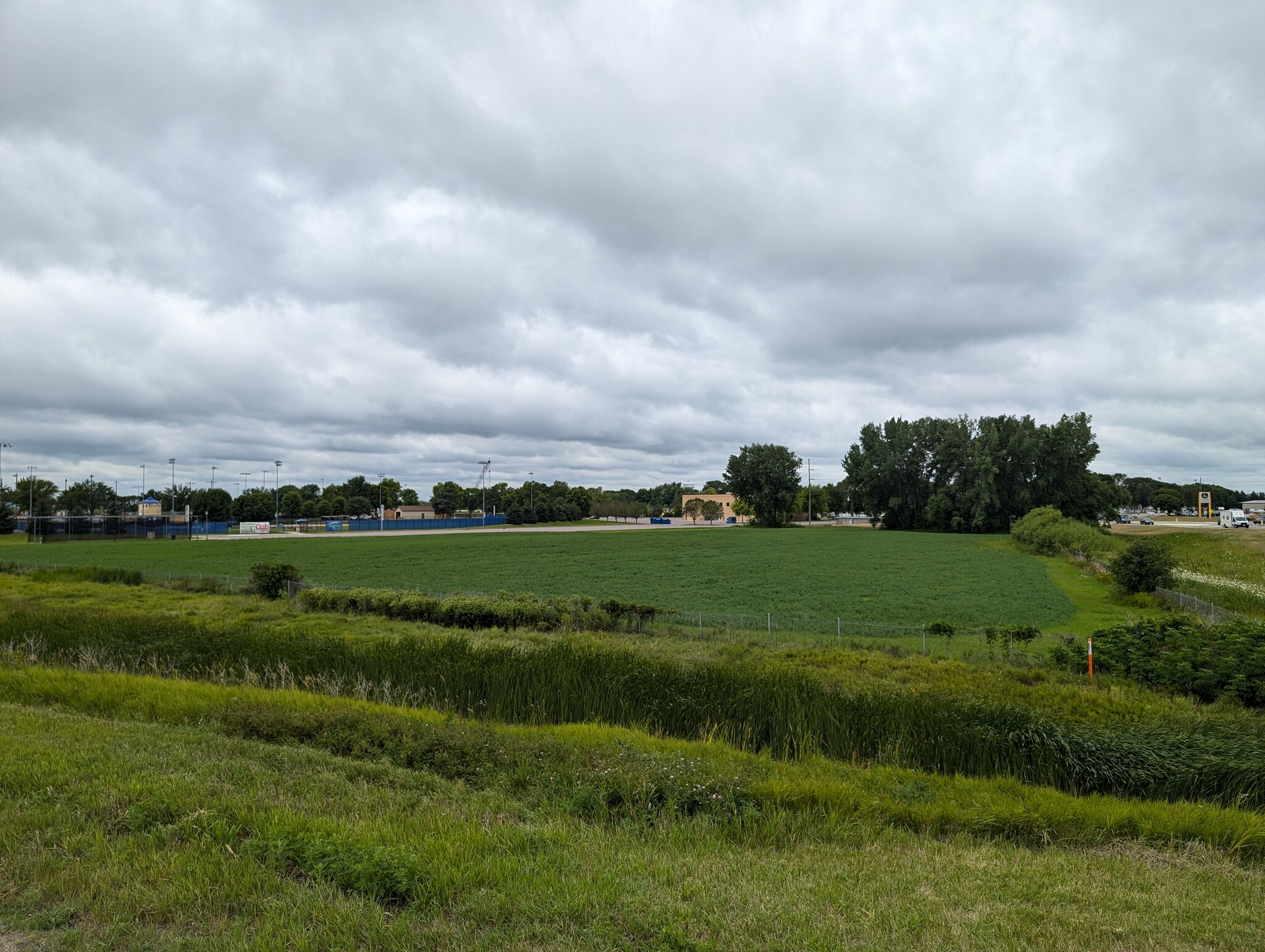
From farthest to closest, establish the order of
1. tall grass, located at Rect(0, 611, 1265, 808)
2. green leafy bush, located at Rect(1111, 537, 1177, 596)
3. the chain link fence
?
green leafy bush, located at Rect(1111, 537, 1177, 596), the chain link fence, tall grass, located at Rect(0, 611, 1265, 808)

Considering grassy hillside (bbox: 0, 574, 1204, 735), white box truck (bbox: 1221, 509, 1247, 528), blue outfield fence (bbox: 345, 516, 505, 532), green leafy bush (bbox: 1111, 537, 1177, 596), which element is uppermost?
white box truck (bbox: 1221, 509, 1247, 528)

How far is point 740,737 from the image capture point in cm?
1291

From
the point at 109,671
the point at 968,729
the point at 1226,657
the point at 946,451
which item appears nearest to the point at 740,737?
the point at 968,729

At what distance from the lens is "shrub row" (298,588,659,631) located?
27359 millimetres

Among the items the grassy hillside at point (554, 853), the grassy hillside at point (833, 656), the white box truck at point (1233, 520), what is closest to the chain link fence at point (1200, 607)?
the grassy hillside at point (833, 656)

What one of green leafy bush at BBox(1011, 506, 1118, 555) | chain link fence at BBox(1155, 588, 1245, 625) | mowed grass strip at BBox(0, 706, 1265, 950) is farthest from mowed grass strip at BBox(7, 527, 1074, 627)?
mowed grass strip at BBox(0, 706, 1265, 950)

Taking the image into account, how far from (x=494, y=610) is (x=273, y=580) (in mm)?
13360

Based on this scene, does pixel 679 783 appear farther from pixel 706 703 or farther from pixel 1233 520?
pixel 1233 520

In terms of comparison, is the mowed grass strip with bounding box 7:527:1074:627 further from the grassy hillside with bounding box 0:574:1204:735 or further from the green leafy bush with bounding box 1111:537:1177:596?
the grassy hillside with bounding box 0:574:1204:735

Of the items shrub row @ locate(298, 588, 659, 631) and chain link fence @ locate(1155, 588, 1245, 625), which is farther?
shrub row @ locate(298, 588, 659, 631)

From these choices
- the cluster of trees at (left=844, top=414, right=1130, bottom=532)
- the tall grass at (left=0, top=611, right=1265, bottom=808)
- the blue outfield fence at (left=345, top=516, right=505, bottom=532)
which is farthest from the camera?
the blue outfield fence at (left=345, top=516, right=505, bottom=532)

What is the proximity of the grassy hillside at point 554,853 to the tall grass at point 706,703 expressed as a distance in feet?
6.34

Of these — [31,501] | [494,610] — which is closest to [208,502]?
[31,501]

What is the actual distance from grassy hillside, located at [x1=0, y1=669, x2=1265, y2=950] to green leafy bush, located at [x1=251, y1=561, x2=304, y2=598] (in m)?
25.7
